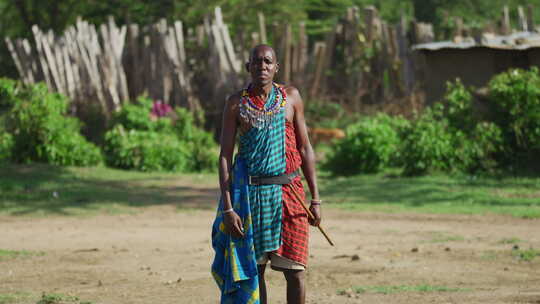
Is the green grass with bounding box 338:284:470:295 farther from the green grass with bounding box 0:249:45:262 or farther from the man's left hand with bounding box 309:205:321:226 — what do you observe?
the green grass with bounding box 0:249:45:262

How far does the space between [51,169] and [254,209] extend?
8874 mm

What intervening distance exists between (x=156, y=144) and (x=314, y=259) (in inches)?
279

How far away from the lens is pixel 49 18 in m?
21.3

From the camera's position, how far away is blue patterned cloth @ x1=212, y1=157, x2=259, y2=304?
13.8ft

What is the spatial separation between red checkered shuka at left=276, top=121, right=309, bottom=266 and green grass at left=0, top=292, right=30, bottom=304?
2.23m

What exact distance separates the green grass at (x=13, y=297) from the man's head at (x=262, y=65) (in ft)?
8.02

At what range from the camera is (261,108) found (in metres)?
4.22

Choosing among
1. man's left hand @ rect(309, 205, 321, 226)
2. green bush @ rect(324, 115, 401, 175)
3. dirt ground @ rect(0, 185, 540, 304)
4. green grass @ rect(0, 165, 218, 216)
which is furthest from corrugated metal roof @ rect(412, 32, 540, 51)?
man's left hand @ rect(309, 205, 321, 226)

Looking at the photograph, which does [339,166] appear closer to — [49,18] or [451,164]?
[451,164]

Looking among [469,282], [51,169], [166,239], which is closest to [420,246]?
[469,282]

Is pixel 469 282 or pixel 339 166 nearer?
pixel 469 282

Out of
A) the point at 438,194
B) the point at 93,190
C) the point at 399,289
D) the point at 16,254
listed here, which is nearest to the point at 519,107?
the point at 438,194

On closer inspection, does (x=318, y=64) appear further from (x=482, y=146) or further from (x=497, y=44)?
(x=482, y=146)

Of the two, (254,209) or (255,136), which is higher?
(255,136)
